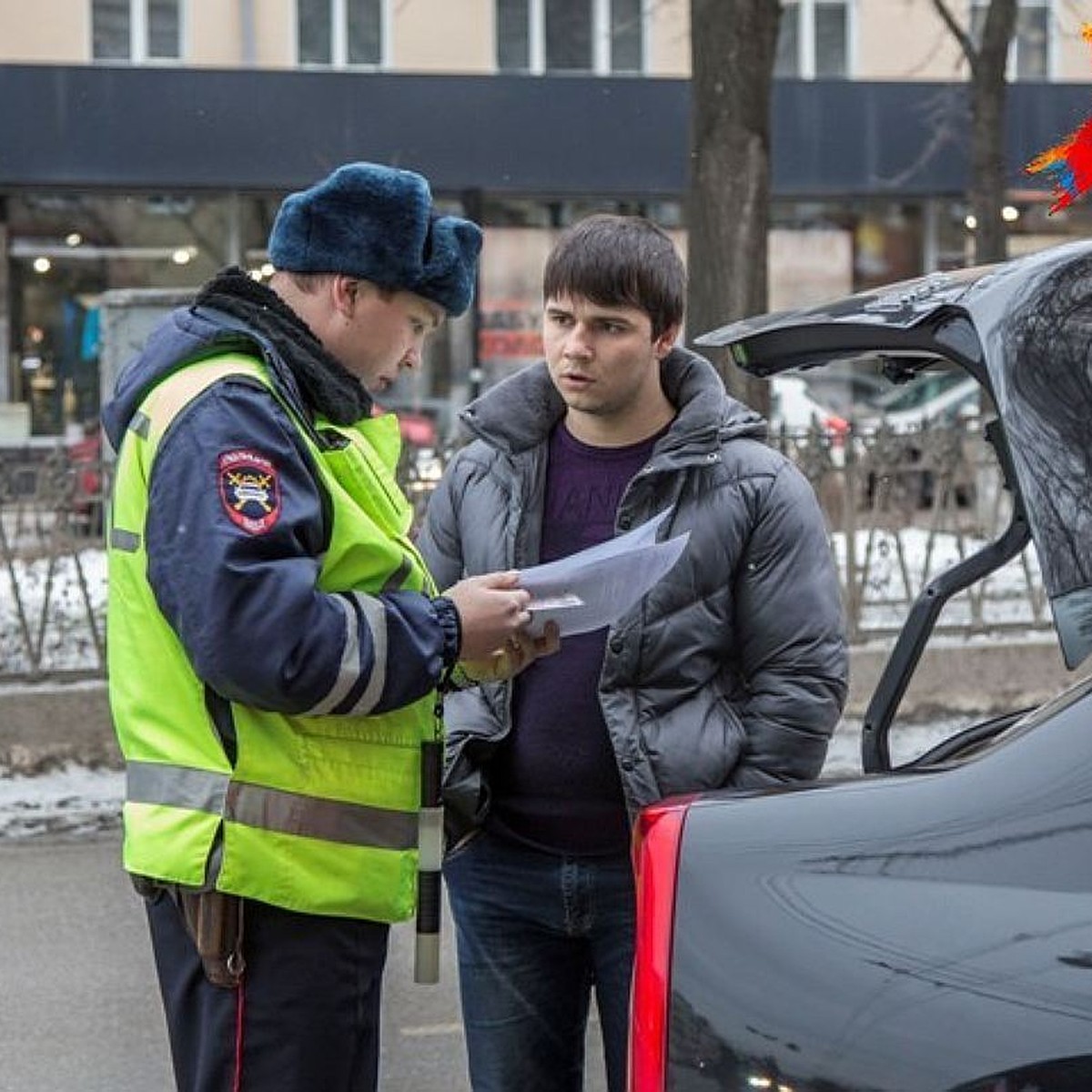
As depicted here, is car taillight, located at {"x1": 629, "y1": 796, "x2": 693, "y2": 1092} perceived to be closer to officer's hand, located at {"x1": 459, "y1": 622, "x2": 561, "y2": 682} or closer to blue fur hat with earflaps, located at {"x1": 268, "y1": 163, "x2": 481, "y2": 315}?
officer's hand, located at {"x1": 459, "y1": 622, "x2": 561, "y2": 682}

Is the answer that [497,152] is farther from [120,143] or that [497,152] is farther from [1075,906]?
[1075,906]

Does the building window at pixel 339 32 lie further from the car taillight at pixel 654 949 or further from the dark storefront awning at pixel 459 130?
the car taillight at pixel 654 949

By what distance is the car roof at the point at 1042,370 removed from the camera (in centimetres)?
270

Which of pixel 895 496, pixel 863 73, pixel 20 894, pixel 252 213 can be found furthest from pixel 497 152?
pixel 20 894

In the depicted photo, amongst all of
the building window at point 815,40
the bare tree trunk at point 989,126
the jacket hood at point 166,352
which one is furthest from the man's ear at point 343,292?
the building window at point 815,40

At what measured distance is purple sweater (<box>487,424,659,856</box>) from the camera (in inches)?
129

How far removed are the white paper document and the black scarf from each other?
340 mm

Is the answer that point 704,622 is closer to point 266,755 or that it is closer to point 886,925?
point 266,755

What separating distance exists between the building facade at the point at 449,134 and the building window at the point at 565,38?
3cm

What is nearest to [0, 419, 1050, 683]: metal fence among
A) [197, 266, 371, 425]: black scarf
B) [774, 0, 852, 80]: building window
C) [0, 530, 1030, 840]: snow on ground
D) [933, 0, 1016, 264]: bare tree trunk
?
[0, 530, 1030, 840]: snow on ground

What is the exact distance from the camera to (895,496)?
892cm

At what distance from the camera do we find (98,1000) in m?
5.80

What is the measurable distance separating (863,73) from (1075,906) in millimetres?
23442

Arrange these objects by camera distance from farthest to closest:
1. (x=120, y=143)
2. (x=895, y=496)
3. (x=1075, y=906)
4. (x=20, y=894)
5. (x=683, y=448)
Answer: (x=120, y=143), (x=895, y=496), (x=20, y=894), (x=683, y=448), (x=1075, y=906)
